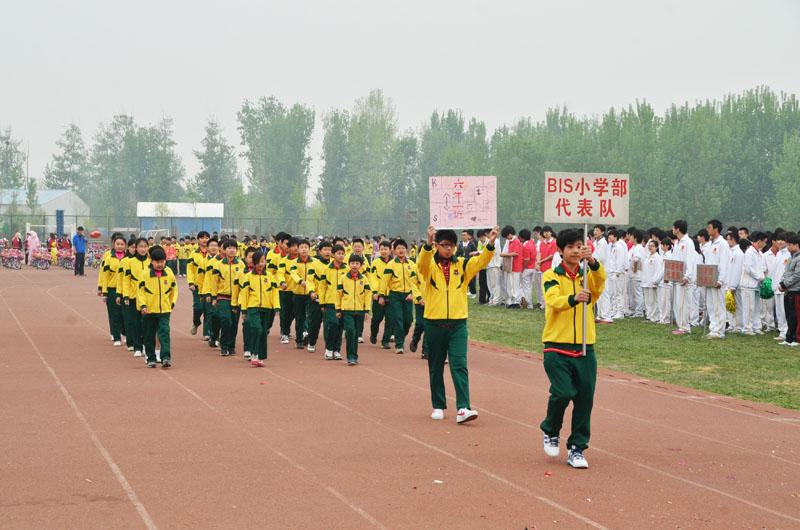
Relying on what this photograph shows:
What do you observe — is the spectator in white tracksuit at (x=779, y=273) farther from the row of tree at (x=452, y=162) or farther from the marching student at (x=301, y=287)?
the row of tree at (x=452, y=162)

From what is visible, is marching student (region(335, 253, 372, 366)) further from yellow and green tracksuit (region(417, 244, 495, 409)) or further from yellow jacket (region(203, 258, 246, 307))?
yellow and green tracksuit (region(417, 244, 495, 409))

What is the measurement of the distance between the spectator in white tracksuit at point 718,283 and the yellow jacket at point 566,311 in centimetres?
1037

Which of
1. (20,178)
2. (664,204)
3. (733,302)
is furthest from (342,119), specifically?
(733,302)

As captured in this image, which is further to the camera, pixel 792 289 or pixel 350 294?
pixel 792 289

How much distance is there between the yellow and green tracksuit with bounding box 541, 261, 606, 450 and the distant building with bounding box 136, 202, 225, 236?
71753 mm

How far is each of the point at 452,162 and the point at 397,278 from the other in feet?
218

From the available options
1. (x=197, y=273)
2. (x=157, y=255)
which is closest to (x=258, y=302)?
(x=157, y=255)

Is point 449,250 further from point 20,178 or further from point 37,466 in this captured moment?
point 20,178

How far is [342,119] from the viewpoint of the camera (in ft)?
322

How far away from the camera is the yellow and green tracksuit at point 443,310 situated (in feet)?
31.0

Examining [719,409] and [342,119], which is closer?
[719,409]

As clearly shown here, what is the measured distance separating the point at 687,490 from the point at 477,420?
9.94ft

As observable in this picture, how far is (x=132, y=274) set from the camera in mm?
14492

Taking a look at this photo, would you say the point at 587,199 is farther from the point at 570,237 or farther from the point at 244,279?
the point at 244,279
